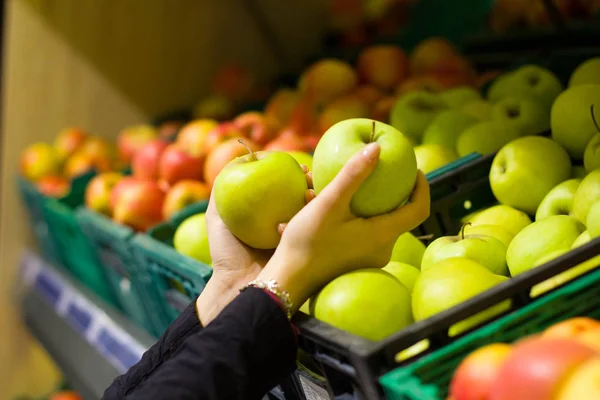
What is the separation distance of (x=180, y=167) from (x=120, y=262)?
339mm

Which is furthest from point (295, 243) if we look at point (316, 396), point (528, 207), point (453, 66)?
point (453, 66)

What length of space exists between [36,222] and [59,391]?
2.64 ft

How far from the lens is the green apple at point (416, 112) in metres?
1.90

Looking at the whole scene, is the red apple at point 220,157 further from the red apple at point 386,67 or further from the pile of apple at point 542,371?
the pile of apple at point 542,371

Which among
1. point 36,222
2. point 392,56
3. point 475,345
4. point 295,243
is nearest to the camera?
point 475,345

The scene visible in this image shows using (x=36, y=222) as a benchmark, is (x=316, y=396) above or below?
below

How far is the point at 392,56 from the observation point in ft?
8.64

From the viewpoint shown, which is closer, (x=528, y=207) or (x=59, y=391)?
(x=528, y=207)

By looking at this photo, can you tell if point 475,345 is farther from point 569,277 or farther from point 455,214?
point 455,214

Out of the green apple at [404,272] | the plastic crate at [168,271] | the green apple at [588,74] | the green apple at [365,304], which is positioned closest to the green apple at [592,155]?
the green apple at [588,74]

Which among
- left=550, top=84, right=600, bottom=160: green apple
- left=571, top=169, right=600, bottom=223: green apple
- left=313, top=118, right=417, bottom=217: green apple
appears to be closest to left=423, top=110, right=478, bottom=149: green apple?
left=550, top=84, right=600, bottom=160: green apple

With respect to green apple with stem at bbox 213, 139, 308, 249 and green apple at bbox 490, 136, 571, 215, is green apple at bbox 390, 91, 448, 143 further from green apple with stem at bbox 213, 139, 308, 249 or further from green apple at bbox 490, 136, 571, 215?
green apple with stem at bbox 213, 139, 308, 249

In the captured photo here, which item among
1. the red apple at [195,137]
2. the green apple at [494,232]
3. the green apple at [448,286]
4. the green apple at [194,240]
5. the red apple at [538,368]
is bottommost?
the green apple at [494,232]

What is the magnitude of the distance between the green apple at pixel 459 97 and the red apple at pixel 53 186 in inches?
60.5
